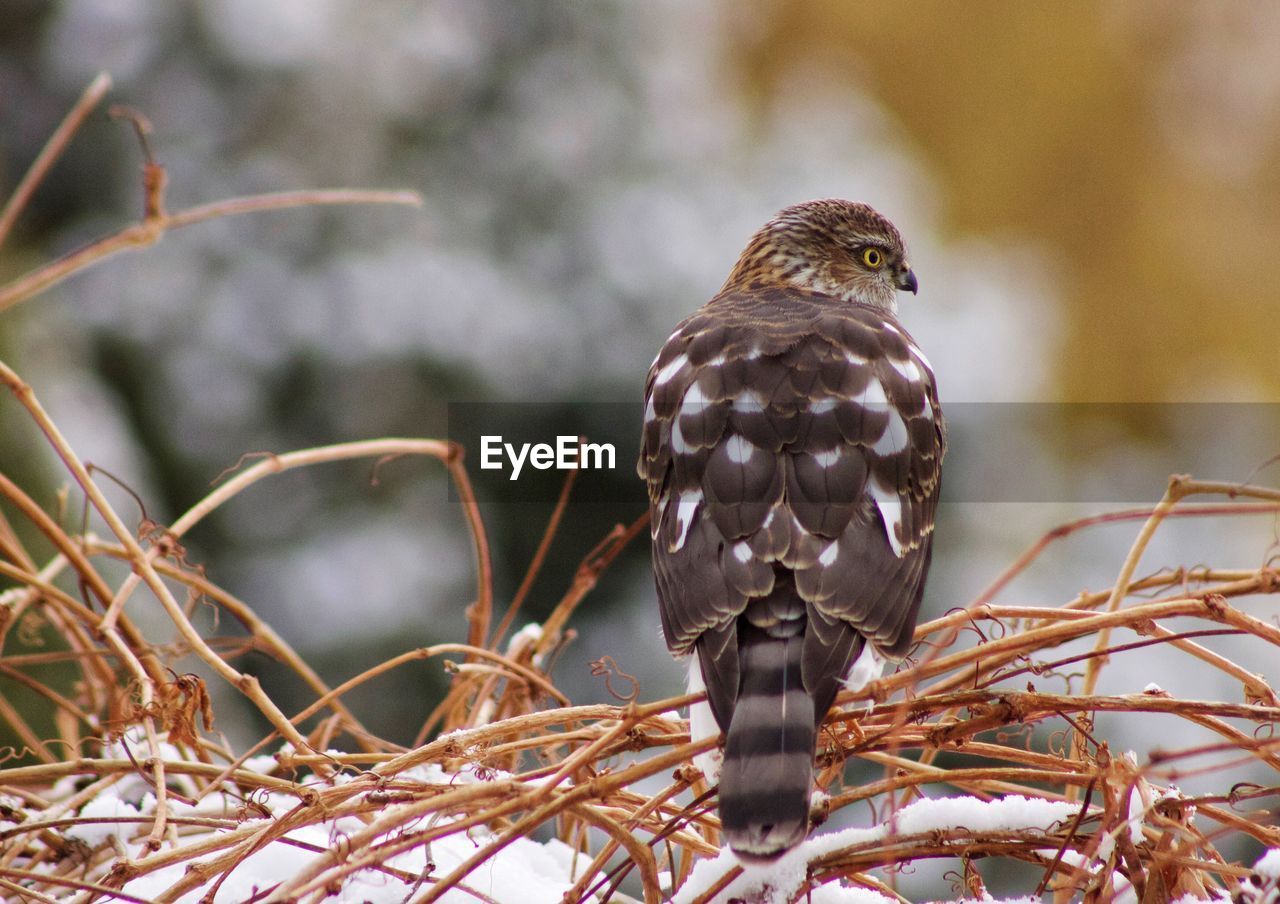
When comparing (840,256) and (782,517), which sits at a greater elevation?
(840,256)

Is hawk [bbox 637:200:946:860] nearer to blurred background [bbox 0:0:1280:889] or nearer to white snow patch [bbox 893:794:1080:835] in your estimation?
white snow patch [bbox 893:794:1080:835]

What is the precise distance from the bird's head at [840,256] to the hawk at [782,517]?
2.56 ft

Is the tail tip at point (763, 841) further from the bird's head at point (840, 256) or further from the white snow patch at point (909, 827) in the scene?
the bird's head at point (840, 256)

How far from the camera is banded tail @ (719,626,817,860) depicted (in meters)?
1.65

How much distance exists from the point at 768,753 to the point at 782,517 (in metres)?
0.52

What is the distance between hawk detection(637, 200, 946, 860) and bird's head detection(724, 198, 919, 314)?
781 millimetres

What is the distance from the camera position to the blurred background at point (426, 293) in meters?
6.26

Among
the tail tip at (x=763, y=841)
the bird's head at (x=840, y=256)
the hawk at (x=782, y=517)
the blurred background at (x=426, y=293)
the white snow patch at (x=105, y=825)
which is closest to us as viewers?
the tail tip at (x=763, y=841)

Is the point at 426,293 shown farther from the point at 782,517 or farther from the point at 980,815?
the point at 980,815

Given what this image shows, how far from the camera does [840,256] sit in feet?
12.7

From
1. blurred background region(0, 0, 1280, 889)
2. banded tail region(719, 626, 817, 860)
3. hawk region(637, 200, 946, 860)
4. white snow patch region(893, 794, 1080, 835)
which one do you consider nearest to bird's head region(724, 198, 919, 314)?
hawk region(637, 200, 946, 860)

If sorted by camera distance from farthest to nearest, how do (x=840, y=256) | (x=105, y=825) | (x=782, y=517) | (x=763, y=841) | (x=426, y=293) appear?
(x=426, y=293) → (x=840, y=256) → (x=782, y=517) → (x=105, y=825) → (x=763, y=841)

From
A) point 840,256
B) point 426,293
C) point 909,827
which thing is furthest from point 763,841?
point 426,293

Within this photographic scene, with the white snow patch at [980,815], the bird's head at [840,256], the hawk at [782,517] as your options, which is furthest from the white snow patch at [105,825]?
the bird's head at [840,256]
